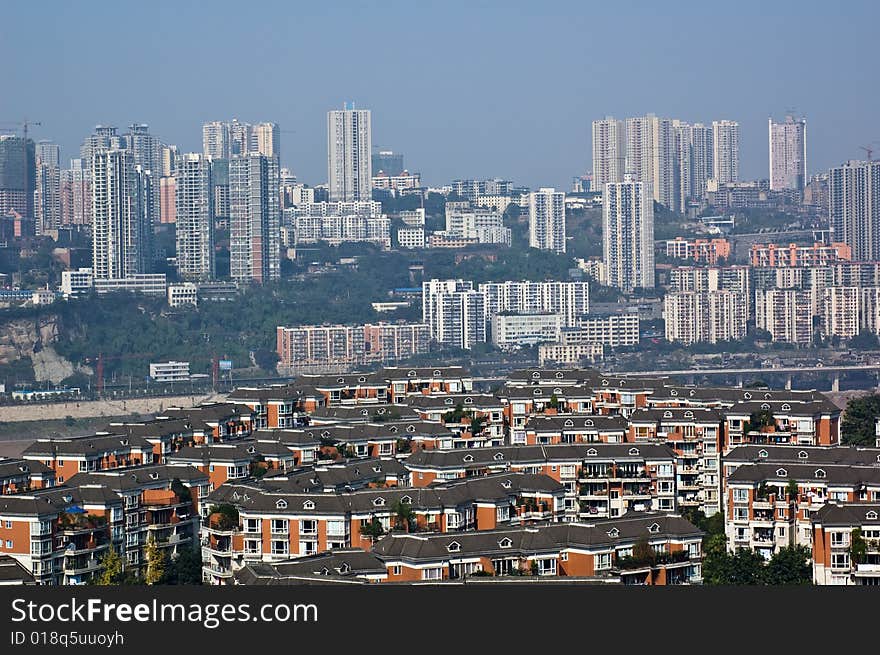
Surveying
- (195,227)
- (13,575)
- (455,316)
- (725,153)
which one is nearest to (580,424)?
(13,575)

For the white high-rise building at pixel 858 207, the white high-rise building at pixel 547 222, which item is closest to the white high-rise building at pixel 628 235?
the white high-rise building at pixel 547 222

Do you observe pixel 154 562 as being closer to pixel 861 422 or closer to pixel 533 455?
pixel 533 455

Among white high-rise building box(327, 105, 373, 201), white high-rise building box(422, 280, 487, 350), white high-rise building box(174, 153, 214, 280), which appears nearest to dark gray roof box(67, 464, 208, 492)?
white high-rise building box(422, 280, 487, 350)

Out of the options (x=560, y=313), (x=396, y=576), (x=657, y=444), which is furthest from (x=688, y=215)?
(x=396, y=576)

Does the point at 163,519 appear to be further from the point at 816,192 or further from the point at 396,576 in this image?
the point at 816,192

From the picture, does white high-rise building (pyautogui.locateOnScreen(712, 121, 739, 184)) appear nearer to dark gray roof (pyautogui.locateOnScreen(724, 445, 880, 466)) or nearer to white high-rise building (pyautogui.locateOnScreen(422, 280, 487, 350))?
white high-rise building (pyautogui.locateOnScreen(422, 280, 487, 350))

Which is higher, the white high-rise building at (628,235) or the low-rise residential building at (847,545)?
the white high-rise building at (628,235)

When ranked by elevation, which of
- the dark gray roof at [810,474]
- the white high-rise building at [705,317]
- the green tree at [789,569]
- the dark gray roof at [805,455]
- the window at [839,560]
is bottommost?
the green tree at [789,569]

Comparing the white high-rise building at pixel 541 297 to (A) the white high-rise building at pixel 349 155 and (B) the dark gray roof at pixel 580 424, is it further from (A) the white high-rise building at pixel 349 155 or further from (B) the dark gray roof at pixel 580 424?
(B) the dark gray roof at pixel 580 424
